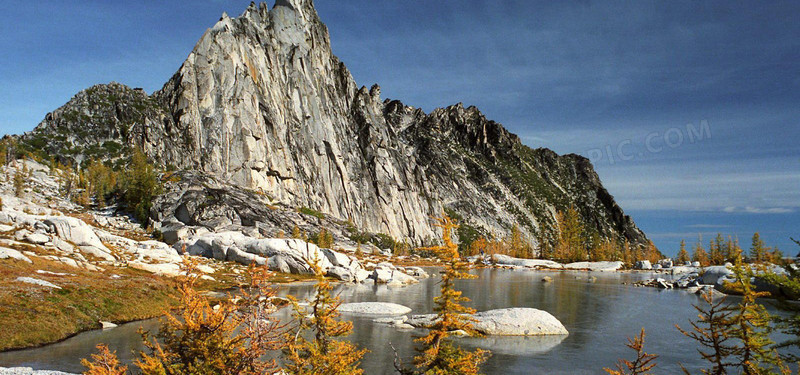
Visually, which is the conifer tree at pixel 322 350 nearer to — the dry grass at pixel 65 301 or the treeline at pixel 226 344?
the treeline at pixel 226 344

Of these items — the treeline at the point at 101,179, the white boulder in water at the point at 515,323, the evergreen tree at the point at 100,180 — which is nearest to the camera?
the white boulder in water at the point at 515,323

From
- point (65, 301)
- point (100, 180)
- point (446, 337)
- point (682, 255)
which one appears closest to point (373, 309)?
point (65, 301)

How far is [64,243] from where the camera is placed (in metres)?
56.0

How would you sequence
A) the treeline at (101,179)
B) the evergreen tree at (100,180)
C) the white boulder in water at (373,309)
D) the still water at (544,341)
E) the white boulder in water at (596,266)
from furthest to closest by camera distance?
the white boulder in water at (596,266) < the evergreen tree at (100,180) < the treeline at (101,179) < the white boulder in water at (373,309) < the still water at (544,341)

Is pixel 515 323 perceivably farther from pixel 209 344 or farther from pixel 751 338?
pixel 209 344

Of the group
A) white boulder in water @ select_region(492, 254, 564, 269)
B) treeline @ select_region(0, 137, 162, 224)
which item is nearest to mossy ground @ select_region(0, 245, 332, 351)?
treeline @ select_region(0, 137, 162, 224)

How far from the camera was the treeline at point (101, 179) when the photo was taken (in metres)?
107

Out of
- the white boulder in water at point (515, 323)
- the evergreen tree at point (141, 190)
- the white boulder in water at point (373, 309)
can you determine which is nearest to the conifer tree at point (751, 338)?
the white boulder in water at point (515, 323)

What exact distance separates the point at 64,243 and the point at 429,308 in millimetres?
46608

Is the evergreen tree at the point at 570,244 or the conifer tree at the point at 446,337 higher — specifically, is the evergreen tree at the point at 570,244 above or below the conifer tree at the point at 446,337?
above

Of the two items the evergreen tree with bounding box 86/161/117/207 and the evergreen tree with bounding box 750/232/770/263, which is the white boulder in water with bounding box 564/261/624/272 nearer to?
the evergreen tree with bounding box 750/232/770/263

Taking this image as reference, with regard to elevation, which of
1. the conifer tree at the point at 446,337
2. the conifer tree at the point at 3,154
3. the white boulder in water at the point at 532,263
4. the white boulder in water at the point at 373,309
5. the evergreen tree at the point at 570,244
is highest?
the conifer tree at the point at 3,154

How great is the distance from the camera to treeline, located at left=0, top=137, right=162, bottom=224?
10744cm

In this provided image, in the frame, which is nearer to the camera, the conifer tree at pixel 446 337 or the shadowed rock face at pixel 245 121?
the conifer tree at pixel 446 337
